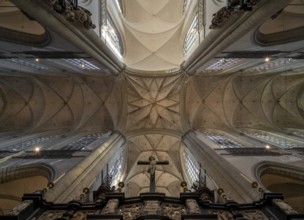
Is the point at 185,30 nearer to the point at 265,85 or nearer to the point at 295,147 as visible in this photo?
the point at 265,85

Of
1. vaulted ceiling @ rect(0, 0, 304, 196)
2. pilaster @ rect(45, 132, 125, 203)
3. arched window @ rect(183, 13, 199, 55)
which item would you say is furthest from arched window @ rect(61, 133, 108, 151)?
arched window @ rect(183, 13, 199, 55)

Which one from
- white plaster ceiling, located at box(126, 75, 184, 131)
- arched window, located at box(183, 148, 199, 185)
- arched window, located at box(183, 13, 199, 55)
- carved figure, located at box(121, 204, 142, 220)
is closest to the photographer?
carved figure, located at box(121, 204, 142, 220)

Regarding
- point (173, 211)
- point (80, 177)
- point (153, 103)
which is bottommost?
point (173, 211)

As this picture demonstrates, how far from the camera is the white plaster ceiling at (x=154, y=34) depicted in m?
23.6

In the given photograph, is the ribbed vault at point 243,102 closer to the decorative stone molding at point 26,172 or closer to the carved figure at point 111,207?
the decorative stone molding at point 26,172

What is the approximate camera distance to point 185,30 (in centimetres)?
2280

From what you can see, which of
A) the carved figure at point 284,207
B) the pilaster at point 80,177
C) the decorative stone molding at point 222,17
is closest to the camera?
the carved figure at point 284,207

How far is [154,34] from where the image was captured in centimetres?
2386

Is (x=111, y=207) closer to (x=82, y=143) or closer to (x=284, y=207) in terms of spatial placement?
(x=284, y=207)

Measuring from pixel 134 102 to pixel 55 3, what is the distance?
49.4 feet

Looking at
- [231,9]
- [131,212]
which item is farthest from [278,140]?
[131,212]

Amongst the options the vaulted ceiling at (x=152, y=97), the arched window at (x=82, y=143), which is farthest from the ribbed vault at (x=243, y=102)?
the arched window at (x=82, y=143)

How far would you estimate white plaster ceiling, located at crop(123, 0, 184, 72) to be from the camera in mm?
23562

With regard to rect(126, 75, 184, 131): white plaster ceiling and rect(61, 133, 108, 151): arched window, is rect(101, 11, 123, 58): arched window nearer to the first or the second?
rect(126, 75, 184, 131): white plaster ceiling
